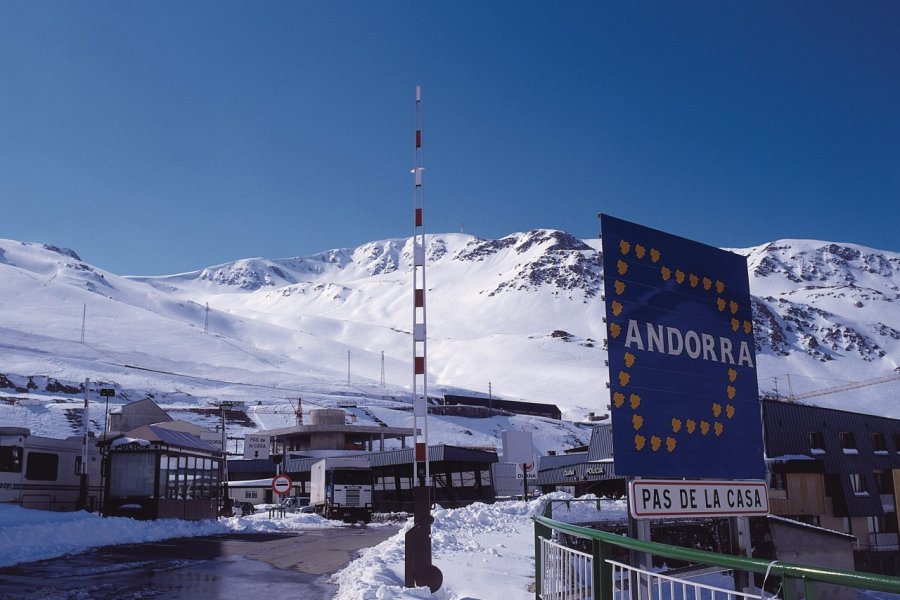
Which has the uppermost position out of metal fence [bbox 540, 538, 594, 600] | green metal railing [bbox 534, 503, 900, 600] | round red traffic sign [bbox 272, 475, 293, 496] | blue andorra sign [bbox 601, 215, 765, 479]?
blue andorra sign [bbox 601, 215, 765, 479]

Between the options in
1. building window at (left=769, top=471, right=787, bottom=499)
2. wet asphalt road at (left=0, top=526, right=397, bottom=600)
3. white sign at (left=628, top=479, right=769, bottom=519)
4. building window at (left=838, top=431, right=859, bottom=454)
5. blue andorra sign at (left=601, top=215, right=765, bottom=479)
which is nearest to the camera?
white sign at (left=628, top=479, right=769, bottom=519)

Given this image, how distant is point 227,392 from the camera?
145625 mm

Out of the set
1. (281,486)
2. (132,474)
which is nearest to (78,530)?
(132,474)

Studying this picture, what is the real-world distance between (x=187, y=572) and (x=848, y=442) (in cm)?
4804

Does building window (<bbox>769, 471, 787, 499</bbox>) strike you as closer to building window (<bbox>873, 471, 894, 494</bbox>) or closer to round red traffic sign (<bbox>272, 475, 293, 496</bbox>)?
building window (<bbox>873, 471, 894, 494</bbox>)

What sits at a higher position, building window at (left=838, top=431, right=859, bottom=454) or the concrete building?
the concrete building

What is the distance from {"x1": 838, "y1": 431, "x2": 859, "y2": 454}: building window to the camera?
51856mm

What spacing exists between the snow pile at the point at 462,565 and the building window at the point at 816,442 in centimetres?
2732

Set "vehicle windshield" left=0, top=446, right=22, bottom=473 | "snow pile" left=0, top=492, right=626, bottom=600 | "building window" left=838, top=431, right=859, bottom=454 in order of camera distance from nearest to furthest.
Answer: "snow pile" left=0, top=492, right=626, bottom=600
"vehicle windshield" left=0, top=446, right=22, bottom=473
"building window" left=838, top=431, right=859, bottom=454

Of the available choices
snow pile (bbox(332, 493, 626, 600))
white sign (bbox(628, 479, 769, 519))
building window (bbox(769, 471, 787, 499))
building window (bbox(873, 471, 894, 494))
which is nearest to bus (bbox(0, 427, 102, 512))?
snow pile (bbox(332, 493, 626, 600))

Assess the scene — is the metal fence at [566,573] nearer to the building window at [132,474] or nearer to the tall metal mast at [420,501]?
the tall metal mast at [420,501]

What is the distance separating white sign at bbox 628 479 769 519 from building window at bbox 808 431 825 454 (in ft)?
147

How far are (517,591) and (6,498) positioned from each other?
27.9 m

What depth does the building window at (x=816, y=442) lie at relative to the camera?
4978 cm
